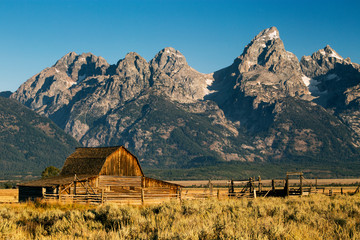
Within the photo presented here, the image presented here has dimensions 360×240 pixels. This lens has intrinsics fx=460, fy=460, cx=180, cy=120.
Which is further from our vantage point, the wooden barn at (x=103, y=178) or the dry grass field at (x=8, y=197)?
the dry grass field at (x=8, y=197)

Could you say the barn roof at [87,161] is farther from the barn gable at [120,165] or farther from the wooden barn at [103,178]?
the barn gable at [120,165]

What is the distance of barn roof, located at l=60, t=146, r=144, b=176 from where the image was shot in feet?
181

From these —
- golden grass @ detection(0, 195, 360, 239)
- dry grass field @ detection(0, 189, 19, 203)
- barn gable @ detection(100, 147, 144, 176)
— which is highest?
barn gable @ detection(100, 147, 144, 176)

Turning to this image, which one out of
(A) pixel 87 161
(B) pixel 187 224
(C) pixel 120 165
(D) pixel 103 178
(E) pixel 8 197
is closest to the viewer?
(B) pixel 187 224

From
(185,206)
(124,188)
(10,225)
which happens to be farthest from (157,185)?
(10,225)

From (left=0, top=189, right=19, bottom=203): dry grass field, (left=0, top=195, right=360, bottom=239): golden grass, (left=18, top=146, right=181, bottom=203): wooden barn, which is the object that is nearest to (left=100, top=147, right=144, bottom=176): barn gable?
(left=18, top=146, right=181, bottom=203): wooden barn

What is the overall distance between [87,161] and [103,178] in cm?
420

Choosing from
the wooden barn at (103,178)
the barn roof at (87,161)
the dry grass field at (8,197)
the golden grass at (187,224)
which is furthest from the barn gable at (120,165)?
the golden grass at (187,224)

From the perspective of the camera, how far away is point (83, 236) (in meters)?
16.0

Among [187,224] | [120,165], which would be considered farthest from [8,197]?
[187,224]

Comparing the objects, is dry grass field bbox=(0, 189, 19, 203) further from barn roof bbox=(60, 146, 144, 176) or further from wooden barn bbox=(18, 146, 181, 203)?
barn roof bbox=(60, 146, 144, 176)

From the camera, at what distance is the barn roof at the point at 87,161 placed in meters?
55.2

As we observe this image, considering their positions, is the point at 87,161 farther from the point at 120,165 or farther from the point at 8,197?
the point at 8,197

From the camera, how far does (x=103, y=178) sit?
54438mm
